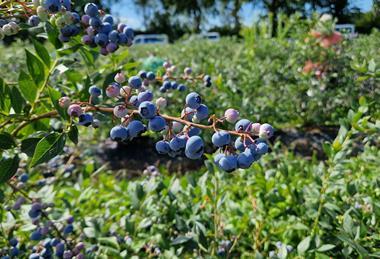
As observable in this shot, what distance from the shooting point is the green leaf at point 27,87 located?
0.87 m

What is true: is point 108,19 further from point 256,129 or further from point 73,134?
point 256,129

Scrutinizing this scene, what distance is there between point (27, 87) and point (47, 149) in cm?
26

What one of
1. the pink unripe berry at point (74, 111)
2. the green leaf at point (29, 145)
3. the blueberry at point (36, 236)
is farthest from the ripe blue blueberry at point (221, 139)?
the blueberry at point (36, 236)

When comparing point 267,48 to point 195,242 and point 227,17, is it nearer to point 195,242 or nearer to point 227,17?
point 195,242

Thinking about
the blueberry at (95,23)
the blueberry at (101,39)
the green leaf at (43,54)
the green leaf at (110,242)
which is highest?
the blueberry at (95,23)

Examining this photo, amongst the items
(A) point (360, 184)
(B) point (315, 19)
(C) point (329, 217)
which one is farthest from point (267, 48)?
(C) point (329, 217)

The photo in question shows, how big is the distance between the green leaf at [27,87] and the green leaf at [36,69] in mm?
14

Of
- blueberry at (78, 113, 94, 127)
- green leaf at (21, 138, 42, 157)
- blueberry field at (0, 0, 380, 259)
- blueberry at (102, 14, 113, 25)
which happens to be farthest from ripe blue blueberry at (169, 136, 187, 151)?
blueberry at (102, 14, 113, 25)

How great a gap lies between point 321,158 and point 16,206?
309 centimetres

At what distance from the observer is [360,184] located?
1660mm

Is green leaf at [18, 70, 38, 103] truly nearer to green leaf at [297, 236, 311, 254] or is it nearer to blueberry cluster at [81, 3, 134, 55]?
blueberry cluster at [81, 3, 134, 55]

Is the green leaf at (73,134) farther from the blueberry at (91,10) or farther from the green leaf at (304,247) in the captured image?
the green leaf at (304,247)

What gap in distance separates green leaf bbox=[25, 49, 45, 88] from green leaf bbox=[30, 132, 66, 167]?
0.87 feet

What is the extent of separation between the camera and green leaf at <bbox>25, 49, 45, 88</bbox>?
2.91 ft
